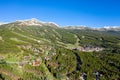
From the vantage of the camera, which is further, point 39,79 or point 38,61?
point 38,61

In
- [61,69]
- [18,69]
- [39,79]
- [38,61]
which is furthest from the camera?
[38,61]

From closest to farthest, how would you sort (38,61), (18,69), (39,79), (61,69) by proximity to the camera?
(39,79) < (18,69) < (61,69) < (38,61)

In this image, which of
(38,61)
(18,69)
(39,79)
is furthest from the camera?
(38,61)

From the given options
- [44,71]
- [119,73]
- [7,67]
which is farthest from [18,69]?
[119,73]

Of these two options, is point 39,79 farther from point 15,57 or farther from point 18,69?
point 15,57

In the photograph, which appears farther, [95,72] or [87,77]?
[95,72]

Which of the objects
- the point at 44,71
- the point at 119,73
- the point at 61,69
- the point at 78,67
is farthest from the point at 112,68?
the point at 44,71

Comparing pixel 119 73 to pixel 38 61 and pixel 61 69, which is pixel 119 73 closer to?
pixel 61 69

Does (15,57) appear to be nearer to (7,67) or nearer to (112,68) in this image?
(7,67)
